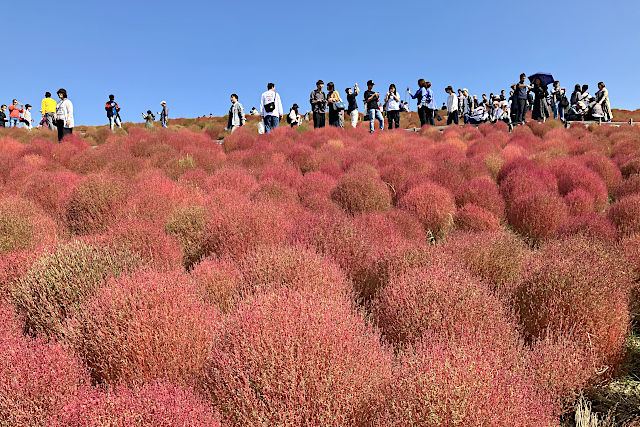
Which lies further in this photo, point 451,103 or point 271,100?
point 451,103

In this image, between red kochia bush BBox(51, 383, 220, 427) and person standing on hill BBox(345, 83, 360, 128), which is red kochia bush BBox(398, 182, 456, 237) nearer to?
red kochia bush BBox(51, 383, 220, 427)

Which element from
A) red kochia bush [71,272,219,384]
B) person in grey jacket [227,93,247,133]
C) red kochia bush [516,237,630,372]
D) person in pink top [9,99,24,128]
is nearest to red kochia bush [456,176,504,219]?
red kochia bush [516,237,630,372]

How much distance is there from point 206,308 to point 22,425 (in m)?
1.11

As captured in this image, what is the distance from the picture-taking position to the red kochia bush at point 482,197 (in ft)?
18.6

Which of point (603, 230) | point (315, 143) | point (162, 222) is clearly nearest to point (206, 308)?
point (162, 222)

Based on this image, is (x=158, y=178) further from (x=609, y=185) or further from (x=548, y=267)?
(x=609, y=185)

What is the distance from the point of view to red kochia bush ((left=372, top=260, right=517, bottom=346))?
2445 mm

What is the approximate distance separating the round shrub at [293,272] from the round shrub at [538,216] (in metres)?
3.11

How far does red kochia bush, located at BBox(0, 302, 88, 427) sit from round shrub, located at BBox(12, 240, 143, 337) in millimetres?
427

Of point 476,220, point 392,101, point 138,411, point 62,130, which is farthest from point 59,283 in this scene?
point 392,101

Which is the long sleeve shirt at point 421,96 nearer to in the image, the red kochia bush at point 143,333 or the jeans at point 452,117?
the jeans at point 452,117

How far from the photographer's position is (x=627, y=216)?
4559mm

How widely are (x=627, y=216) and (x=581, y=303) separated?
263 cm

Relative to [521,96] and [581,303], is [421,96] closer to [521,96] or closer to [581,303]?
[521,96]
